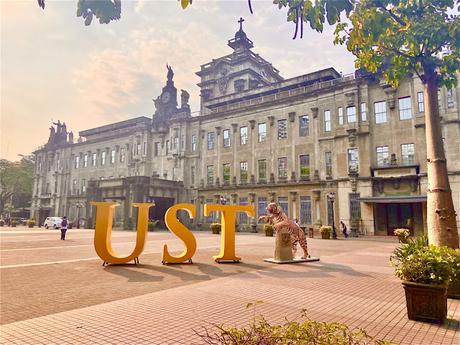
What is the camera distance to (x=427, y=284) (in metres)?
5.57

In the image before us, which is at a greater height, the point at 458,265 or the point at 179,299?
the point at 458,265

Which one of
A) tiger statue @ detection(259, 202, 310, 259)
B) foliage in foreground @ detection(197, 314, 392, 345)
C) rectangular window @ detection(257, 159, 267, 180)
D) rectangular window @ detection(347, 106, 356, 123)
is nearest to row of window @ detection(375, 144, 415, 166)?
rectangular window @ detection(347, 106, 356, 123)

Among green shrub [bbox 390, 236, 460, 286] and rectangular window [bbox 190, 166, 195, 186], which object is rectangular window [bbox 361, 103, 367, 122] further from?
green shrub [bbox 390, 236, 460, 286]

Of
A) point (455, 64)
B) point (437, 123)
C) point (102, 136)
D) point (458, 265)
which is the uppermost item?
point (102, 136)

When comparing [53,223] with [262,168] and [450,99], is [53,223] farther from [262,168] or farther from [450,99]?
[450,99]

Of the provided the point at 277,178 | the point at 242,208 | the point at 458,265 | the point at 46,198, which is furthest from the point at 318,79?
the point at 46,198

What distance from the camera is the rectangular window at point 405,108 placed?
28.6 metres

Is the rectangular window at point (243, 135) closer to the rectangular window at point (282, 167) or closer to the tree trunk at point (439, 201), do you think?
the rectangular window at point (282, 167)

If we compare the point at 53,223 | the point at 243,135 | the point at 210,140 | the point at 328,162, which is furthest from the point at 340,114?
the point at 53,223

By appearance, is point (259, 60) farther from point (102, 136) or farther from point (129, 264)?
point (129, 264)

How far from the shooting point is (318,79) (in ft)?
120

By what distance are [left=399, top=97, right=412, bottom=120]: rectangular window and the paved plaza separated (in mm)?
22188

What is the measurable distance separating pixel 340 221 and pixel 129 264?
23754 millimetres

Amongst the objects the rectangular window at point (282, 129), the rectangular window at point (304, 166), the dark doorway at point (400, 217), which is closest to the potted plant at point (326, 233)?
the dark doorway at point (400, 217)
